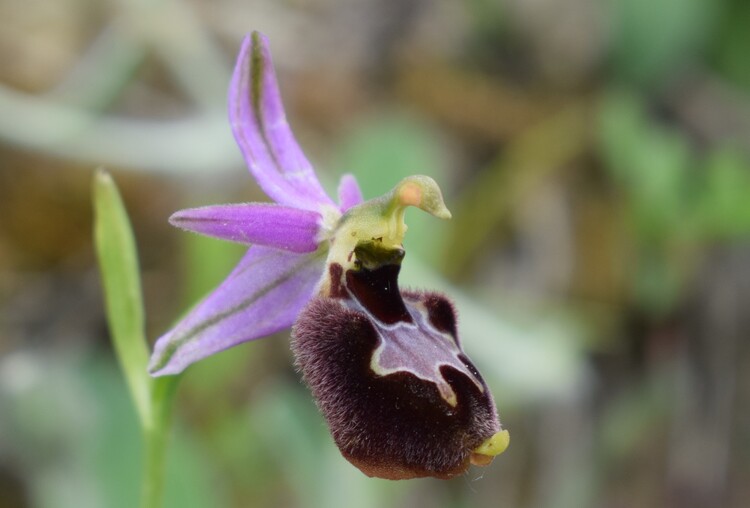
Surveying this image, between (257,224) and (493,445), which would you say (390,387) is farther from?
(257,224)

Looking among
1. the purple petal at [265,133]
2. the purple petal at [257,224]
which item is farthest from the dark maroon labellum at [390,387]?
the purple petal at [265,133]

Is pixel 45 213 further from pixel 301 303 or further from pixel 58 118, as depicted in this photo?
pixel 301 303

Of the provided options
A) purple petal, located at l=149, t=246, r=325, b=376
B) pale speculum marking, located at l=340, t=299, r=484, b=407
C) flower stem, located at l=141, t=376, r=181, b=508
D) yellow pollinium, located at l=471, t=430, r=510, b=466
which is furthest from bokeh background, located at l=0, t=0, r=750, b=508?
yellow pollinium, located at l=471, t=430, r=510, b=466

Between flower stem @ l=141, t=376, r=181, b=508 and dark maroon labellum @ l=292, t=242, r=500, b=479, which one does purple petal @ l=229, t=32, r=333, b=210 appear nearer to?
dark maroon labellum @ l=292, t=242, r=500, b=479

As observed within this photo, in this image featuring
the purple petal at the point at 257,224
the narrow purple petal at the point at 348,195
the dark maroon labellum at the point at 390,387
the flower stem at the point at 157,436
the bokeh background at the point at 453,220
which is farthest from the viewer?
the bokeh background at the point at 453,220

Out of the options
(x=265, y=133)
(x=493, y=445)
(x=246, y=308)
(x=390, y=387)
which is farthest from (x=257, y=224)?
(x=493, y=445)

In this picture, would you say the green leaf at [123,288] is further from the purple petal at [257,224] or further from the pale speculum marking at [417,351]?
the pale speculum marking at [417,351]
